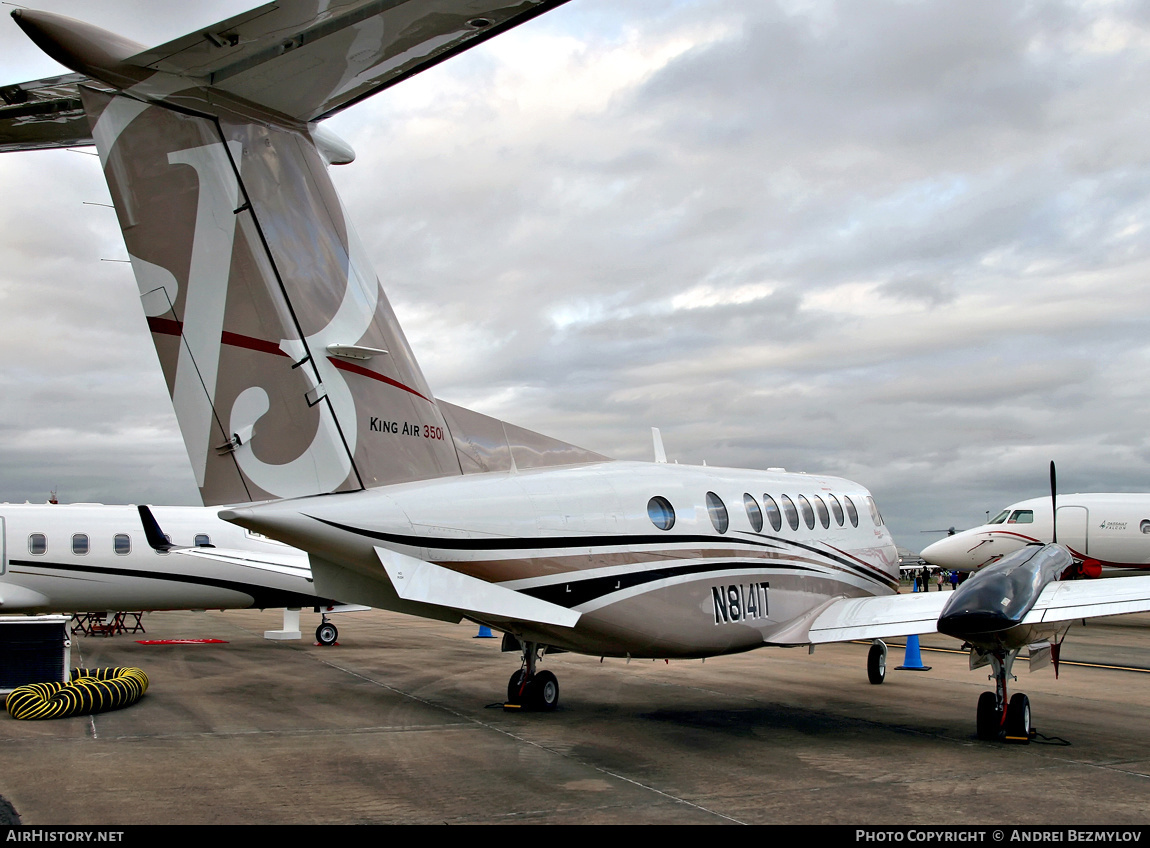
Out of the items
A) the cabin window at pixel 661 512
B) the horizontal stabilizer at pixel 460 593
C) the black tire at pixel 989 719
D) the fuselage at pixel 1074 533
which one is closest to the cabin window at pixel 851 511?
the black tire at pixel 989 719

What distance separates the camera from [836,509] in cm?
1237

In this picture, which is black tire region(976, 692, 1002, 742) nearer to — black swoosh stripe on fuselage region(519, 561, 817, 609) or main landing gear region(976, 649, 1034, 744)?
main landing gear region(976, 649, 1034, 744)

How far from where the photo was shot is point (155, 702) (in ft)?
38.0

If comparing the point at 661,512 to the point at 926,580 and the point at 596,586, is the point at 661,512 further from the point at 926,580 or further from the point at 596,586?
the point at 926,580

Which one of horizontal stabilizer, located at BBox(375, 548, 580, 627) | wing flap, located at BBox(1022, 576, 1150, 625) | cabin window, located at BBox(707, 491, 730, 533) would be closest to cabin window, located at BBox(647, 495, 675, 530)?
cabin window, located at BBox(707, 491, 730, 533)

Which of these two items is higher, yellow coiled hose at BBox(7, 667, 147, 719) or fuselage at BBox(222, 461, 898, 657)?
fuselage at BBox(222, 461, 898, 657)

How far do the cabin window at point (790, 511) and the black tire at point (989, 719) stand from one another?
2853 mm

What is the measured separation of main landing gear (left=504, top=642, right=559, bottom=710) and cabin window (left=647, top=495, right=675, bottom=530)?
104 inches

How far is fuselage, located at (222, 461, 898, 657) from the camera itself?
7.16 meters

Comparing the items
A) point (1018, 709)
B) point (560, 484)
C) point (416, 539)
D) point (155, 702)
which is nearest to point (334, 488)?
point (416, 539)

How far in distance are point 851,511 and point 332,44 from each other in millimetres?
9688

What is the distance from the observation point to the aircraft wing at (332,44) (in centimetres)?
539

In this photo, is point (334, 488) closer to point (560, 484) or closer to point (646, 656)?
point (560, 484)

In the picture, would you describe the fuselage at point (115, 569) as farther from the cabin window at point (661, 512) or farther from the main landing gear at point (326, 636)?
the cabin window at point (661, 512)
